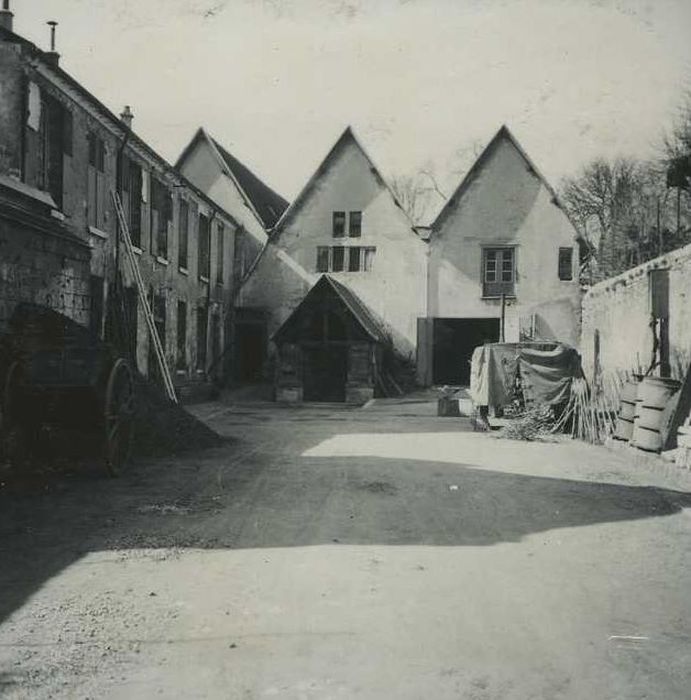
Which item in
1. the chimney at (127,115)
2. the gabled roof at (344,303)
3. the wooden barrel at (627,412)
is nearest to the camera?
the wooden barrel at (627,412)

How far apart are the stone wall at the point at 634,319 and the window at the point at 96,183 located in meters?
12.2

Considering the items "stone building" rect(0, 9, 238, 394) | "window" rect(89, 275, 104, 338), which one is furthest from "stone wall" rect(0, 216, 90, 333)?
"window" rect(89, 275, 104, 338)

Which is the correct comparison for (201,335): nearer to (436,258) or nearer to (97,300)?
(97,300)

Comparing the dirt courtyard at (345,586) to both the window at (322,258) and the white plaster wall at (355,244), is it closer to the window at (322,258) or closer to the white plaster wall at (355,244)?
the white plaster wall at (355,244)

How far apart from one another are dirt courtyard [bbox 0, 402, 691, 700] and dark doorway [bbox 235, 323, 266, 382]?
20309mm

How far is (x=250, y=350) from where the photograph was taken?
30422 millimetres

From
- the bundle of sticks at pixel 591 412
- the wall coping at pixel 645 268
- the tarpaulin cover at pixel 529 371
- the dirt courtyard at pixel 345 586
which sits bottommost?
the dirt courtyard at pixel 345 586

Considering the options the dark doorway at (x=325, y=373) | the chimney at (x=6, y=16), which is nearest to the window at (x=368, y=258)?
the dark doorway at (x=325, y=373)

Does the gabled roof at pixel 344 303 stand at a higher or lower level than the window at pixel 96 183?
lower

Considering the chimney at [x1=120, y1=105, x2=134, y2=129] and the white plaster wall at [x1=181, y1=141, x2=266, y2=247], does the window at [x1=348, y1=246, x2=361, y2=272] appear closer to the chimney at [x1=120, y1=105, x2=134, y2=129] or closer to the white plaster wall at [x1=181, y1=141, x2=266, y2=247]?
the white plaster wall at [x1=181, y1=141, x2=266, y2=247]

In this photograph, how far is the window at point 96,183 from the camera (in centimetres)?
1712

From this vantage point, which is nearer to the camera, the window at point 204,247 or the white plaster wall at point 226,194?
the window at point 204,247

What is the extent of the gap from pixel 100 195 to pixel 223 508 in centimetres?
1219

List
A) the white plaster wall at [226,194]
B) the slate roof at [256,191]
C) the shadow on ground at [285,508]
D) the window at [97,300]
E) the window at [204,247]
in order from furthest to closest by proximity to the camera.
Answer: the slate roof at [256,191] < the white plaster wall at [226,194] < the window at [204,247] < the window at [97,300] < the shadow on ground at [285,508]
